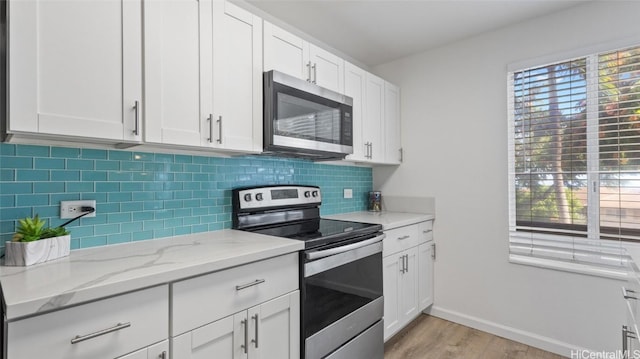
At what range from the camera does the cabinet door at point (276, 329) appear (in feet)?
4.28

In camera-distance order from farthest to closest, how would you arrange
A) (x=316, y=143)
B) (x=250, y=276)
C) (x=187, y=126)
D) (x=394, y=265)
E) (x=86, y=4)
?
(x=394, y=265), (x=316, y=143), (x=187, y=126), (x=250, y=276), (x=86, y=4)

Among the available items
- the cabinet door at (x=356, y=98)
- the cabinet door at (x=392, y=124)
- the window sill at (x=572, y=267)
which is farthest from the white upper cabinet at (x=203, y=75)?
the window sill at (x=572, y=267)

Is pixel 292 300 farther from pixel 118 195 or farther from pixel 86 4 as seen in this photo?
pixel 86 4

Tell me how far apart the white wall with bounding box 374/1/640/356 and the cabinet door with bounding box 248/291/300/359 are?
1783 millimetres

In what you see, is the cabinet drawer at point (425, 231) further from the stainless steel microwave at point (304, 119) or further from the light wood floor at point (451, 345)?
the stainless steel microwave at point (304, 119)

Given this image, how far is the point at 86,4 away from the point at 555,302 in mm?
3193

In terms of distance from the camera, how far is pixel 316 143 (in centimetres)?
195

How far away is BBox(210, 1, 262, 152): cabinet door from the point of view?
1529 millimetres

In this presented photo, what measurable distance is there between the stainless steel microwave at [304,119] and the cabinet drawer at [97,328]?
0.98 meters

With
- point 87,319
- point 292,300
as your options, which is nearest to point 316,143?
point 292,300

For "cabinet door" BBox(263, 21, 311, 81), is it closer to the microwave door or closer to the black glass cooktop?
the microwave door

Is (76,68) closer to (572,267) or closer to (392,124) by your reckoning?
(392,124)

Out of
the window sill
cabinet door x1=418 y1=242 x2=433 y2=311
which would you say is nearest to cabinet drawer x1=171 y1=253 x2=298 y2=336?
cabinet door x1=418 y1=242 x2=433 y2=311

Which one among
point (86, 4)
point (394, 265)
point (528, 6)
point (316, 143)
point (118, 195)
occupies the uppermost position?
point (528, 6)
